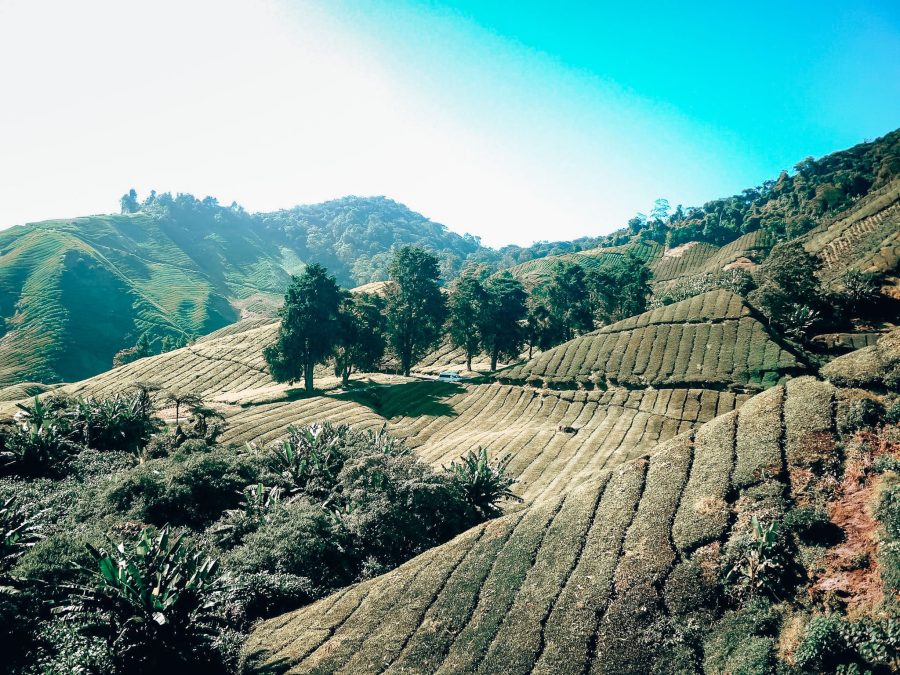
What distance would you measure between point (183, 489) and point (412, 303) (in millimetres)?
44605

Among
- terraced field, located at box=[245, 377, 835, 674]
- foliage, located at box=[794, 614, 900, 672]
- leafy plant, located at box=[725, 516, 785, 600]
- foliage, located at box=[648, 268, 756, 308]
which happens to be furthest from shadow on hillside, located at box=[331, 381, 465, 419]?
foliage, located at box=[648, 268, 756, 308]

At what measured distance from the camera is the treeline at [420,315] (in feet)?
170

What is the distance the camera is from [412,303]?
63.5 m

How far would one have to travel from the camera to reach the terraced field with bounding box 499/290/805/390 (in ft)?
151

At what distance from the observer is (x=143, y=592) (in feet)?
38.8

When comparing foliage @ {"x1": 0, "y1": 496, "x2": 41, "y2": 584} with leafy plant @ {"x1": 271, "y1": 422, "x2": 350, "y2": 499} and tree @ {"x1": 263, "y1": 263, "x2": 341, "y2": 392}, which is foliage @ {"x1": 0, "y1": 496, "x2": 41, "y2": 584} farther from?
tree @ {"x1": 263, "y1": 263, "x2": 341, "y2": 392}

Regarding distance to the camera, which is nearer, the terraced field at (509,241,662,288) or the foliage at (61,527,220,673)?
the foliage at (61,527,220,673)

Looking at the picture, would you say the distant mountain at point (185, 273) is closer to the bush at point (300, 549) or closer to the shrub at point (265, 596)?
the bush at point (300, 549)

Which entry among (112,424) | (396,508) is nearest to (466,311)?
(112,424)

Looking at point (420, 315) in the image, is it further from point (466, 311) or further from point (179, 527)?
point (179, 527)

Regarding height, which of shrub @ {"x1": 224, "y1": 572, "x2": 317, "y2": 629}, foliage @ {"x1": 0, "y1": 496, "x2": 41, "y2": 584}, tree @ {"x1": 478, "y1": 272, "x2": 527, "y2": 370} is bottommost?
shrub @ {"x1": 224, "y1": 572, "x2": 317, "y2": 629}

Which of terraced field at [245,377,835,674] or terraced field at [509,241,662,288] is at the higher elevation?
terraced field at [509,241,662,288]

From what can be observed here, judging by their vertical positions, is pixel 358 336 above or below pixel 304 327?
below

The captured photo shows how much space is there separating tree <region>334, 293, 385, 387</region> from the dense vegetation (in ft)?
79.0
